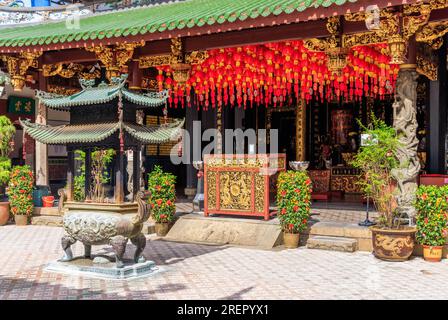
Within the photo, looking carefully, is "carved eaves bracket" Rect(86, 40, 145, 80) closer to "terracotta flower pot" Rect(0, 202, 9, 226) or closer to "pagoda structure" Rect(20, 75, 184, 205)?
"pagoda structure" Rect(20, 75, 184, 205)

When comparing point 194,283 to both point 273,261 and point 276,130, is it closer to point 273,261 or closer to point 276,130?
point 273,261

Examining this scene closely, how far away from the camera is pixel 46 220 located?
11.8 meters

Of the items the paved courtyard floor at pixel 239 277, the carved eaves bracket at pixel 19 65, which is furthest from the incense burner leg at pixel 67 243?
the carved eaves bracket at pixel 19 65

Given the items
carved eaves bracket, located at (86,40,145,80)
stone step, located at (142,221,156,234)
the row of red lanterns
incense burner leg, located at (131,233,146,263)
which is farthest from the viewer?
carved eaves bracket, located at (86,40,145,80)

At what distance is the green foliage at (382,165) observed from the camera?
7926mm

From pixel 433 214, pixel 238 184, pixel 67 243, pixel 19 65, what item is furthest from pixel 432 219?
pixel 19 65

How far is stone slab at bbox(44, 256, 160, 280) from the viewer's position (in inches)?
266

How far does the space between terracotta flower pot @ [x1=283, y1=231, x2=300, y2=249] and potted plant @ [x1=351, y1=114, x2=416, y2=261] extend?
1.35 m

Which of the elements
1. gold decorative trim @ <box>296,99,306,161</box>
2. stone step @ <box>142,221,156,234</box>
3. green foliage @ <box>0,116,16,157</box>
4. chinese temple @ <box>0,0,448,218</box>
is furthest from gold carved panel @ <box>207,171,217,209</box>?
gold decorative trim @ <box>296,99,306,161</box>

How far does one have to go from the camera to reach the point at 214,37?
10.1 meters

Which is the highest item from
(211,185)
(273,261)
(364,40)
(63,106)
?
(364,40)

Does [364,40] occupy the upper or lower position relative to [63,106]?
upper

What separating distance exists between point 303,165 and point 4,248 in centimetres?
539

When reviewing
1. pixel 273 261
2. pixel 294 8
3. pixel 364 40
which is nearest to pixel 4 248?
pixel 273 261
